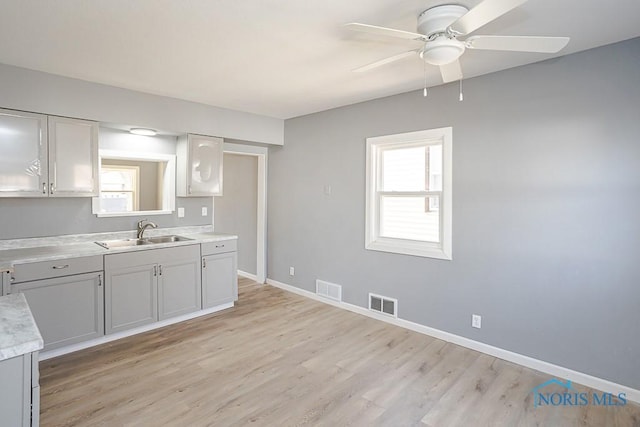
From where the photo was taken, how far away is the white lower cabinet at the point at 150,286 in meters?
3.27

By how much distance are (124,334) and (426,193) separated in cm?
338

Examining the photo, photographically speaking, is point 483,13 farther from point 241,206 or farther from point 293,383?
point 241,206

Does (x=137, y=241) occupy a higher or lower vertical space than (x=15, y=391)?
higher

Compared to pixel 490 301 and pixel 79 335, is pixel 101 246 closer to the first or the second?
pixel 79 335

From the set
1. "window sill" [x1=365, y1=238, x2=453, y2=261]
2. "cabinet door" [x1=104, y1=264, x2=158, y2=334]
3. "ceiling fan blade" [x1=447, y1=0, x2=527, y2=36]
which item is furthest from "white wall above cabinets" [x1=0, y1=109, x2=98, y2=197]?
"ceiling fan blade" [x1=447, y1=0, x2=527, y2=36]

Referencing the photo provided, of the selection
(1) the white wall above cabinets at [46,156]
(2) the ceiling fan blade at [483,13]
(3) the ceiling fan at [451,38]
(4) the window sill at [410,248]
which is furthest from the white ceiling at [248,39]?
(4) the window sill at [410,248]

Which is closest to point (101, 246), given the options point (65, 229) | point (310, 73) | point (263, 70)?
point (65, 229)

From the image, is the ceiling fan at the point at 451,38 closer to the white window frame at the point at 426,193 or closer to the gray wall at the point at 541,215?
the gray wall at the point at 541,215

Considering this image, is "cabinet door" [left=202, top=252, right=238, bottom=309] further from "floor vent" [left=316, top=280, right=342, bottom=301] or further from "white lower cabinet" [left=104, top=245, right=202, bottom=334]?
"floor vent" [left=316, top=280, right=342, bottom=301]

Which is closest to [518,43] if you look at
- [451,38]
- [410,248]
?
[451,38]

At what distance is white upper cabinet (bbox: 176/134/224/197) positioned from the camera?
411cm

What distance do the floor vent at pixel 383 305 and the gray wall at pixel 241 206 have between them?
2261 mm

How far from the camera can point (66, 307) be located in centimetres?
299

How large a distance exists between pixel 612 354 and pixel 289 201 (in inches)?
150
